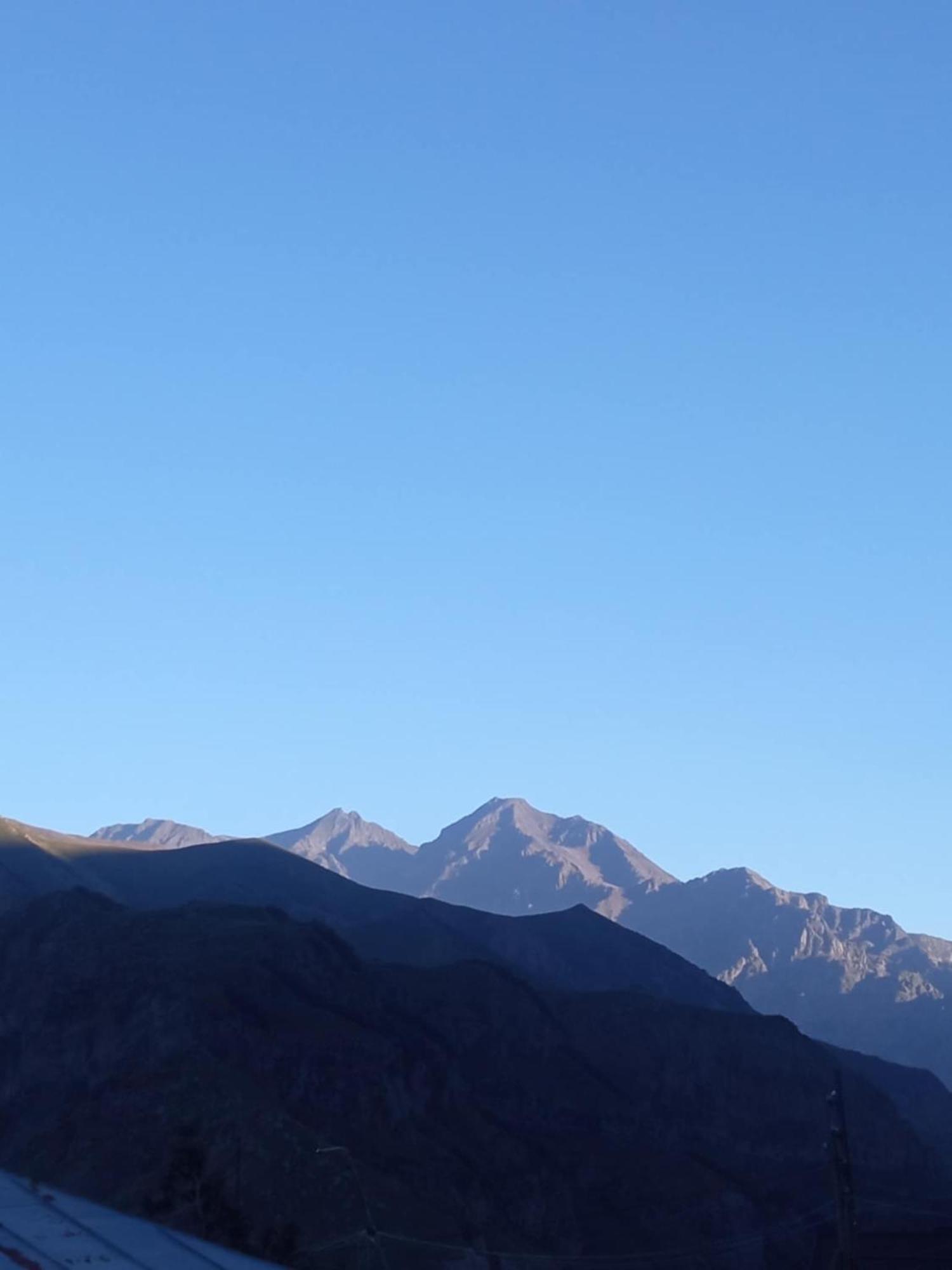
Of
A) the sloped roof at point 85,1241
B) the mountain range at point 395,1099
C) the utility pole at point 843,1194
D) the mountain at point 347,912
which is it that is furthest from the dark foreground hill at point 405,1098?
the sloped roof at point 85,1241

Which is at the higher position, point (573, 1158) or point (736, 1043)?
point (736, 1043)

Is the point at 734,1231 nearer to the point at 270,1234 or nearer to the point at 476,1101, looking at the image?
the point at 476,1101

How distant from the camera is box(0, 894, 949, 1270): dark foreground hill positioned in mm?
92688

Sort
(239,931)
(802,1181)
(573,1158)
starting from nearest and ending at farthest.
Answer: (573,1158) < (239,931) < (802,1181)

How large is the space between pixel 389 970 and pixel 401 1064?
22.9 metres

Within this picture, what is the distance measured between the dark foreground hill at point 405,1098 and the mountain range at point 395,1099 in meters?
0.25

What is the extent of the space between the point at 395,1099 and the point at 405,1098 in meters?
1.95

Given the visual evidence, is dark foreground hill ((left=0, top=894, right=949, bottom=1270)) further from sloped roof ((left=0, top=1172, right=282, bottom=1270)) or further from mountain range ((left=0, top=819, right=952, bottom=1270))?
sloped roof ((left=0, top=1172, right=282, bottom=1270))

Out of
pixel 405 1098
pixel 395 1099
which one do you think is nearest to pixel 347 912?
pixel 405 1098

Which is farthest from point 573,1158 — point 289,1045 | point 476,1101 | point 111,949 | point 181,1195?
point 181,1195

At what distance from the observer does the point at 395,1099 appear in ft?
378

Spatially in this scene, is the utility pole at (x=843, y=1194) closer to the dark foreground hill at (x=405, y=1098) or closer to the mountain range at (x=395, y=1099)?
the mountain range at (x=395, y=1099)

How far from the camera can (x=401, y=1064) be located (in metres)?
119

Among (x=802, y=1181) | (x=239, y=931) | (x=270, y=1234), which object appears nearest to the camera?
(x=270, y=1234)
